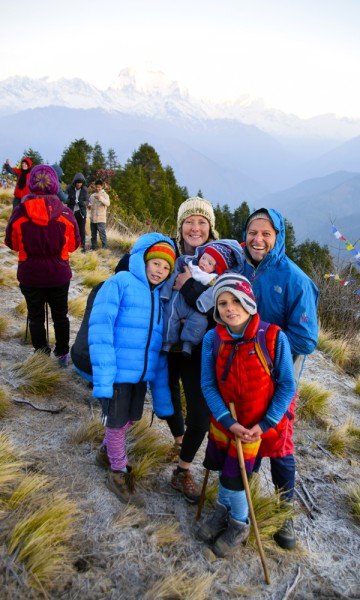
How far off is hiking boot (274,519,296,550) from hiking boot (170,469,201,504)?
579mm

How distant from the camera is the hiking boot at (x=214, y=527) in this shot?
228 centimetres

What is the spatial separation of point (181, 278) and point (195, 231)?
449 millimetres

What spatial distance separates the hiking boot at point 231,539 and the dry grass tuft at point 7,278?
18.2 feet

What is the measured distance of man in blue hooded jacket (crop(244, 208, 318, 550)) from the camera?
2346 mm

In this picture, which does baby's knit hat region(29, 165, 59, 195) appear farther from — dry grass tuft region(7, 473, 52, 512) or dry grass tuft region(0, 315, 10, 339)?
dry grass tuft region(7, 473, 52, 512)

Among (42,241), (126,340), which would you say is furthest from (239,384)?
(42,241)

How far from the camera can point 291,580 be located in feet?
7.11

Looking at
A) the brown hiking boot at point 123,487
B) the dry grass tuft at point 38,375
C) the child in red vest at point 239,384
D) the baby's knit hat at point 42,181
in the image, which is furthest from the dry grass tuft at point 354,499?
the baby's knit hat at point 42,181

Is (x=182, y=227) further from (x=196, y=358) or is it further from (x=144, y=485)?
(x=144, y=485)

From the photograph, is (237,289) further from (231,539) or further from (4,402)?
(4,402)

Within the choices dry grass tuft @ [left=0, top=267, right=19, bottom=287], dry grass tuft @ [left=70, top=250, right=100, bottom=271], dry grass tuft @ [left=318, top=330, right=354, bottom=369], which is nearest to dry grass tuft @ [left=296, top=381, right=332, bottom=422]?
dry grass tuft @ [left=318, top=330, right=354, bottom=369]

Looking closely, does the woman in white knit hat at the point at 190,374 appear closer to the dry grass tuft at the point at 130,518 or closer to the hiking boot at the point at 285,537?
the dry grass tuft at the point at 130,518

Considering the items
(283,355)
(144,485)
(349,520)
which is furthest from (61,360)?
(349,520)

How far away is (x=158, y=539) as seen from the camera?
2.15 meters
